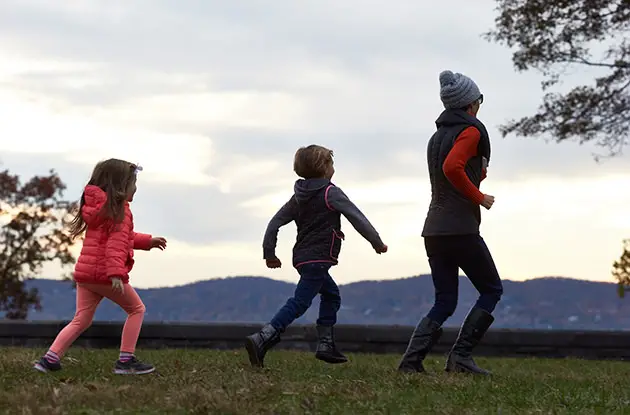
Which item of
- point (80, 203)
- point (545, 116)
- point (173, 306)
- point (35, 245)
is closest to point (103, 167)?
point (80, 203)

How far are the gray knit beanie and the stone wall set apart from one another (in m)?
6.90

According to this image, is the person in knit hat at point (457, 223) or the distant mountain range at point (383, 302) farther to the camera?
the distant mountain range at point (383, 302)

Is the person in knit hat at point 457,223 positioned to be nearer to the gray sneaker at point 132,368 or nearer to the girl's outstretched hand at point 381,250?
the girl's outstretched hand at point 381,250

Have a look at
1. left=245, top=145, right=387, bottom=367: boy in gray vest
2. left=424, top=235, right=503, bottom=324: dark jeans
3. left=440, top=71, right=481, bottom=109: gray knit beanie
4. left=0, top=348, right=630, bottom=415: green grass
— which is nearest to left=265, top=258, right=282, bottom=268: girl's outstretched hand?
left=245, top=145, right=387, bottom=367: boy in gray vest

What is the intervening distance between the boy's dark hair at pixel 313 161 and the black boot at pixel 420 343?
153cm

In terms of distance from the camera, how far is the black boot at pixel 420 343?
8000 millimetres

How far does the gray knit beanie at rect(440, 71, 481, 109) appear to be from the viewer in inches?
319

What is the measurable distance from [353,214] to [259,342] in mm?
1301

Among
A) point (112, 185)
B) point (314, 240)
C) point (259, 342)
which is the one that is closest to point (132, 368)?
point (259, 342)

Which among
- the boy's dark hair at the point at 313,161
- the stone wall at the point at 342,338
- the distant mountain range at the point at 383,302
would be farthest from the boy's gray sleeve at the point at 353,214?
the distant mountain range at the point at 383,302

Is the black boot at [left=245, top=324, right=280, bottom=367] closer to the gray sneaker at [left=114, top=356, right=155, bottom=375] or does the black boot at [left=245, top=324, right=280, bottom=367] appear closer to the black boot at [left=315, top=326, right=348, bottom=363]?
the black boot at [left=315, top=326, right=348, bottom=363]

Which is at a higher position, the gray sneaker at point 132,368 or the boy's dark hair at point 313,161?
the boy's dark hair at point 313,161

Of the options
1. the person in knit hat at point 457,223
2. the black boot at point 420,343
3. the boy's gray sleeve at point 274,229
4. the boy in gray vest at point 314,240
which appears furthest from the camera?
the boy's gray sleeve at point 274,229

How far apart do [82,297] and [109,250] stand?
567mm
